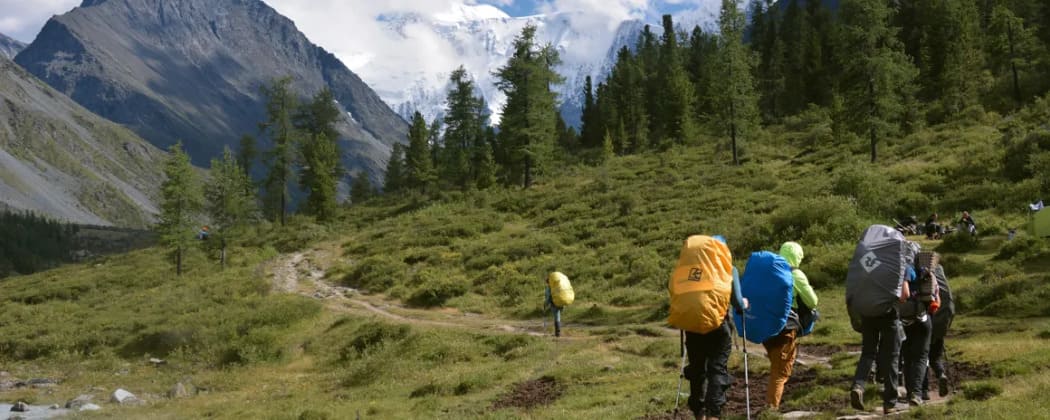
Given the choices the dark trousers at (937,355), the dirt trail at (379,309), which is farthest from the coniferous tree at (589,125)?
the dark trousers at (937,355)

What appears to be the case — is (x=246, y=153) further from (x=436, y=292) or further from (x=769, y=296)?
(x=769, y=296)

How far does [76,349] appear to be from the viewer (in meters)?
28.4

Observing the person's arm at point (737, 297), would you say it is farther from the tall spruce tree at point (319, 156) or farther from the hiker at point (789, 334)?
the tall spruce tree at point (319, 156)

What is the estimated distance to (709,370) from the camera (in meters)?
8.69

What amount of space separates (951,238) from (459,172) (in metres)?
48.9

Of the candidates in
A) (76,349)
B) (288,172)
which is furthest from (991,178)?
(288,172)

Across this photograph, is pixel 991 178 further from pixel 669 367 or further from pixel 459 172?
pixel 459 172

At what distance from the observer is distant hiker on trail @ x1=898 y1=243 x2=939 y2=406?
885 centimetres

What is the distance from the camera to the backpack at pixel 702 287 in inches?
325

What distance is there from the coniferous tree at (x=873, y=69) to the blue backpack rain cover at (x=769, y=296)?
37.0 m

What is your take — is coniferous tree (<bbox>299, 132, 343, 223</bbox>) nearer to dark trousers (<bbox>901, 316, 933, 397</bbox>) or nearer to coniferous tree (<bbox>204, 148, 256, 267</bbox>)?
coniferous tree (<bbox>204, 148, 256, 267</bbox>)

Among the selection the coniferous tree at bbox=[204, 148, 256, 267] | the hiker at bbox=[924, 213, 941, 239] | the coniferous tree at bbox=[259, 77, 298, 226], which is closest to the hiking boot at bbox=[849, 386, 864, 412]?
the hiker at bbox=[924, 213, 941, 239]

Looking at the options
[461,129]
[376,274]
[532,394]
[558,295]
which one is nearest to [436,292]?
[376,274]

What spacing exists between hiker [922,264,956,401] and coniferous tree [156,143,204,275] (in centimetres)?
4429
